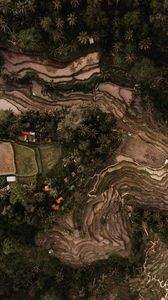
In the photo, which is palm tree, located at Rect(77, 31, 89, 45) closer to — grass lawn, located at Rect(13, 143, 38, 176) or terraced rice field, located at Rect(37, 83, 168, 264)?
terraced rice field, located at Rect(37, 83, 168, 264)

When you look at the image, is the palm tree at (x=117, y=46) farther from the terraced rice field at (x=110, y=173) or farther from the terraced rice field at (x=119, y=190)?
the terraced rice field at (x=119, y=190)

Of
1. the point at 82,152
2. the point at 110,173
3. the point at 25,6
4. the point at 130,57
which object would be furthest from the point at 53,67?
the point at 110,173

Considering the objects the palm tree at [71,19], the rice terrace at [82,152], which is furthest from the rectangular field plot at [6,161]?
the palm tree at [71,19]

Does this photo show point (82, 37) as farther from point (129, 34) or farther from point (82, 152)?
point (82, 152)

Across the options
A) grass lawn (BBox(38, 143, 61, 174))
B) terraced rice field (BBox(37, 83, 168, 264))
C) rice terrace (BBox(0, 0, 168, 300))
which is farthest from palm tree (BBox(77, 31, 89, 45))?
grass lawn (BBox(38, 143, 61, 174))

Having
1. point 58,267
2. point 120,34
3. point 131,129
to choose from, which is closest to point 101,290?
point 58,267

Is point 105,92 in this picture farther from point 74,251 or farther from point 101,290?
point 101,290
